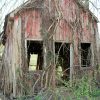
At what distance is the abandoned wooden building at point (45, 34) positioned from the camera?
13297 millimetres

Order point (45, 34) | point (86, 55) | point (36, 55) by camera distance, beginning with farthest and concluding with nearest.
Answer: point (36, 55)
point (86, 55)
point (45, 34)

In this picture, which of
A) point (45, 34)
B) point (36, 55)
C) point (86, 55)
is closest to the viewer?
point (45, 34)

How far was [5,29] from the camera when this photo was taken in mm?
15258

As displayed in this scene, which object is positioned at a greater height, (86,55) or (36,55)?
(36,55)

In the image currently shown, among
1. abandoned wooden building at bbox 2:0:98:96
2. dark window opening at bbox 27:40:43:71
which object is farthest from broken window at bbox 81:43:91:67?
dark window opening at bbox 27:40:43:71

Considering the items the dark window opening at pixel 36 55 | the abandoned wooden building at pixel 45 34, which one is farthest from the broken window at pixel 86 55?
the dark window opening at pixel 36 55

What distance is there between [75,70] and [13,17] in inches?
154

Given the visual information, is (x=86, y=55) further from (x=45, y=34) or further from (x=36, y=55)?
(x=36, y=55)

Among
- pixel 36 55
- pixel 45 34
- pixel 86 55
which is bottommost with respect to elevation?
pixel 86 55

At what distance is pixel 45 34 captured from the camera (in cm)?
1330

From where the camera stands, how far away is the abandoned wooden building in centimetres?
1330

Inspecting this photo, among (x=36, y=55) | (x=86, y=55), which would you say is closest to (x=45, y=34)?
(x=86, y=55)

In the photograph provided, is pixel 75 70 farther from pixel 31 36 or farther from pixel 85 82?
pixel 85 82

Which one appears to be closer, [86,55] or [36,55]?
[86,55]
